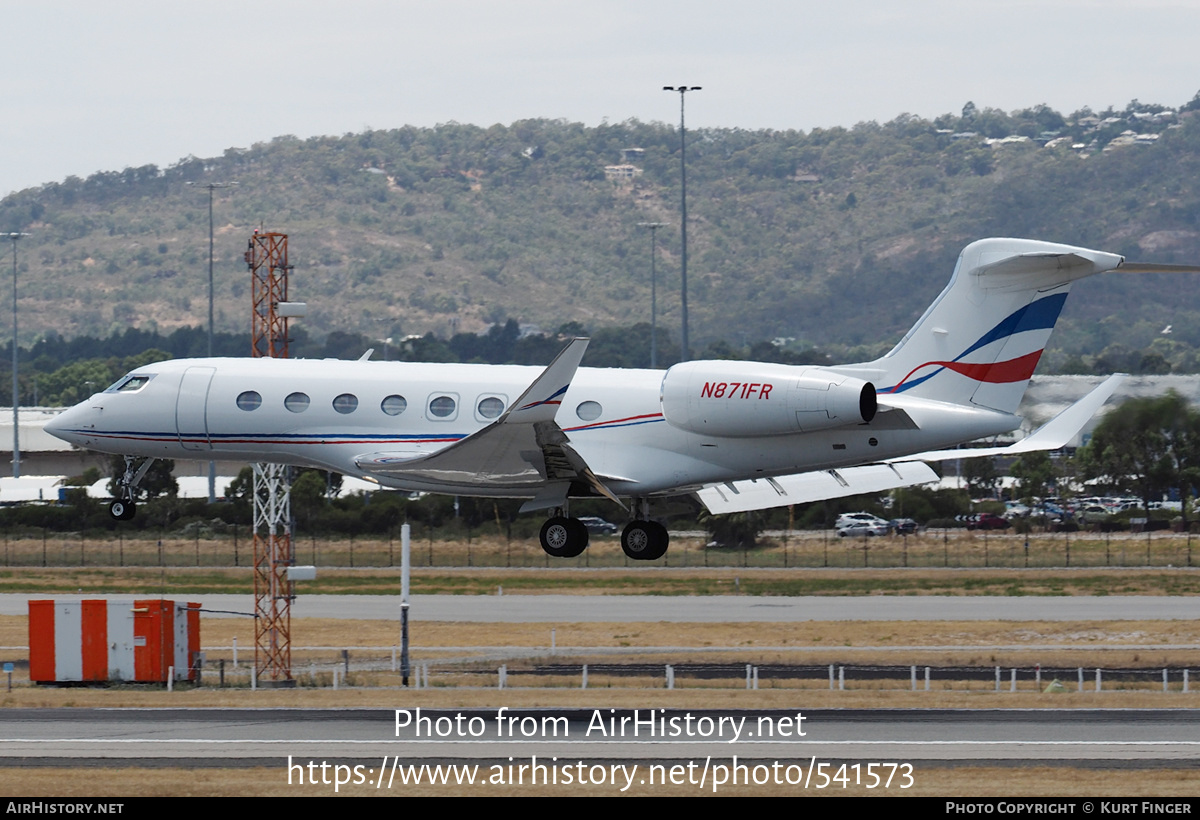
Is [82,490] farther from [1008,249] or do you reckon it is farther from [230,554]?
[1008,249]

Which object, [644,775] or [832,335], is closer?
[644,775]

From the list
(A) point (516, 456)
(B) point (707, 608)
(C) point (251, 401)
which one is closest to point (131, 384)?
(C) point (251, 401)

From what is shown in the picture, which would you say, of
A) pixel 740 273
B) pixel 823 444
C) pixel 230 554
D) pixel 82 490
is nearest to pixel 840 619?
pixel 823 444

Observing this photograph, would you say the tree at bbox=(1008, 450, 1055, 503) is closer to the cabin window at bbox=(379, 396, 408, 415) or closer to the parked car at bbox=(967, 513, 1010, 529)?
the parked car at bbox=(967, 513, 1010, 529)

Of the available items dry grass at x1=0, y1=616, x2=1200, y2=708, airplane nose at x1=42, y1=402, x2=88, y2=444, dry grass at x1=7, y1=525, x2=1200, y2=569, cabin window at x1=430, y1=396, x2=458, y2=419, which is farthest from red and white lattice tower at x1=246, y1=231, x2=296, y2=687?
dry grass at x1=7, y1=525, x2=1200, y2=569

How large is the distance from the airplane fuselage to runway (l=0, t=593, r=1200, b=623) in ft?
59.3

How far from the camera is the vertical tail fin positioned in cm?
2969

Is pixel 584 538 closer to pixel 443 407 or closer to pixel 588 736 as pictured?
pixel 443 407

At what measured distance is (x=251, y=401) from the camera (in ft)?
106

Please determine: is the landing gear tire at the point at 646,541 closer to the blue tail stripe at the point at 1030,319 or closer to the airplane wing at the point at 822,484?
the airplane wing at the point at 822,484

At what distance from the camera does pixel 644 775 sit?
24.3 m

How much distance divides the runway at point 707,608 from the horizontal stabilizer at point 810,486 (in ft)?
52.6

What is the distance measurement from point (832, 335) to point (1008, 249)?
463ft
